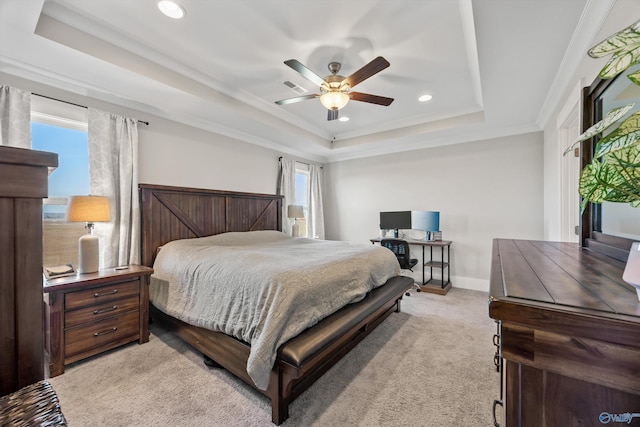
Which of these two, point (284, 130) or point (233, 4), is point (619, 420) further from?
point (284, 130)

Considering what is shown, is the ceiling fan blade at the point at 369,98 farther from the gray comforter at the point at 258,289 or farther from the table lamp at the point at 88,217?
the table lamp at the point at 88,217

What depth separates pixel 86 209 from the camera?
2299 millimetres

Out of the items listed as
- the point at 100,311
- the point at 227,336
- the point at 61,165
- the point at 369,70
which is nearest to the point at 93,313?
the point at 100,311

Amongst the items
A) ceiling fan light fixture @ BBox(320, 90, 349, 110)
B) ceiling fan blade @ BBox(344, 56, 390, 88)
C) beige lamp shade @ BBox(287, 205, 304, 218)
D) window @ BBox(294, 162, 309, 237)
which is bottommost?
beige lamp shade @ BBox(287, 205, 304, 218)

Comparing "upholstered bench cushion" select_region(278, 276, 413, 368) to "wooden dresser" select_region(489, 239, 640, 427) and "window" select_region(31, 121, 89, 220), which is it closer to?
"wooden dresser" select_region(489, 239, 640, 427)

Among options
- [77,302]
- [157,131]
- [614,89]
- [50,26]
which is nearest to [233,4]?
[50,26]

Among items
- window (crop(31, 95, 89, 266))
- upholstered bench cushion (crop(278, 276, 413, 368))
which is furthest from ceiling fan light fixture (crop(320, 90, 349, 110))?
window (crop(31, 95, 89, 266))

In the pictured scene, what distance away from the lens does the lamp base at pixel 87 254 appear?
7.72 ft

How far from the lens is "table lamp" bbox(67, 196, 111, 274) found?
2279mm

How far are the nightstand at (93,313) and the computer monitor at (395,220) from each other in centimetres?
378

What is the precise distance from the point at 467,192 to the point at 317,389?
3937mm

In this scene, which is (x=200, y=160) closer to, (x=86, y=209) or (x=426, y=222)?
(x=86, y=209)

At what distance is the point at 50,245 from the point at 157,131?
165cm

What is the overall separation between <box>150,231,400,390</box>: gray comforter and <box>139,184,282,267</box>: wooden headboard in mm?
364
